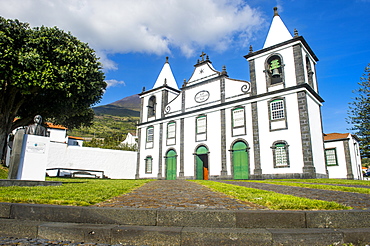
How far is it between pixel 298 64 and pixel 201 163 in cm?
1159

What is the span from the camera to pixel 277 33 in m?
20.3

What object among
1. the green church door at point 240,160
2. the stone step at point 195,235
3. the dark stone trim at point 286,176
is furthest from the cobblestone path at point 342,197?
the green church door at point 240,160

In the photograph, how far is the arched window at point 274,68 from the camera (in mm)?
19250

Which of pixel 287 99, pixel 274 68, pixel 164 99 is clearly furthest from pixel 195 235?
pixel 164 99

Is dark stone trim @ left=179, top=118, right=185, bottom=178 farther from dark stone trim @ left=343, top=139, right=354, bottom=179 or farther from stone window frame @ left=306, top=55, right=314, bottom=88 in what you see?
dark stone trim @ left=343, top=139, right=354, bottom=179

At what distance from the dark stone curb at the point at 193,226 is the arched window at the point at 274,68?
1732 centimetres

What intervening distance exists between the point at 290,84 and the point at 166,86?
13912 millimetres

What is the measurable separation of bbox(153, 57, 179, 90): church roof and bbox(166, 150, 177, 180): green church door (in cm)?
832

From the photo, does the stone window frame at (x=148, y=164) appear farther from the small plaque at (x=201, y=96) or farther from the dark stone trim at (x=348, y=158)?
the dark stone trim at (x=348, y=158)

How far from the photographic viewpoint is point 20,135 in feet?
27.4

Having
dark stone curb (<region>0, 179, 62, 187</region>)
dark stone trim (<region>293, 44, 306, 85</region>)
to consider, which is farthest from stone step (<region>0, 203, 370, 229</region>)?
dark stone trim (<region>293, 44, 306, 85</region>)

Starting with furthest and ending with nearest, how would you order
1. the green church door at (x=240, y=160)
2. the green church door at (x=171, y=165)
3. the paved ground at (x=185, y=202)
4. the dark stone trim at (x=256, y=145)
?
1. the green church door at (x=171, y=165)
2. the green church door at (x=240, y=160)
3. the dark stone trim at (x=256, y=145)
4. the paved ground at (x=185, y=202)

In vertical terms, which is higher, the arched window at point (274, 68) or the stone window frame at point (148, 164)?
the arched window at point (274, 68)

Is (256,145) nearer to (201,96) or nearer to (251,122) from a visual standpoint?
(251,122)
